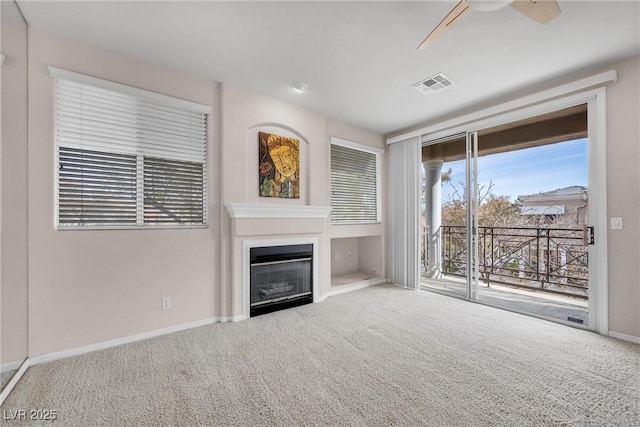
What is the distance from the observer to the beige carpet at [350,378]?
1631 mm

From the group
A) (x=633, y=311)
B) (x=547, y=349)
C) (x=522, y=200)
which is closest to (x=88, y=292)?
(x=547, y=349)

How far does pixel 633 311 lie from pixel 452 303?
1.67 m

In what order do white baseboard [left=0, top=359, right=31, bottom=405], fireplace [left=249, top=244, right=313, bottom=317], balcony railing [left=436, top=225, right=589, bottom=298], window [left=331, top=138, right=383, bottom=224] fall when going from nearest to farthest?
white baseboard [left=0, top=359, right=31, bottom=405]
fireplace [left=249, top=244, right=313, bottom=317]
balcony railing [left=436, top=225, right=589, bottom=298]
window [left=331, top=138, right=383, bottom=224]

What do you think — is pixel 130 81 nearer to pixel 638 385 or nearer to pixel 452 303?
pixel 452 303

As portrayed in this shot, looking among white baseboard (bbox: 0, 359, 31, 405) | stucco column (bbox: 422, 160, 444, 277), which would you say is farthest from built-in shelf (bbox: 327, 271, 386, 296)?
white baseboard (bbox: 0, 359, 31, 405)

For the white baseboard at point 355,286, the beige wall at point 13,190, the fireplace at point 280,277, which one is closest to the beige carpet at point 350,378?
the beige wall at point 13,190

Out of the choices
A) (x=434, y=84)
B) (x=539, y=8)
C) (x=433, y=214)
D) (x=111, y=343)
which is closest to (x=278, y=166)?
(x=434, y=84)

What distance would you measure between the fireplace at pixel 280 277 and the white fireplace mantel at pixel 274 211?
424mm

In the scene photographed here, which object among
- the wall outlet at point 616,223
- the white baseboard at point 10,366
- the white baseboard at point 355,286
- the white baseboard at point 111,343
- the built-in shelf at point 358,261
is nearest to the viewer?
the white baseboard at point 10,366

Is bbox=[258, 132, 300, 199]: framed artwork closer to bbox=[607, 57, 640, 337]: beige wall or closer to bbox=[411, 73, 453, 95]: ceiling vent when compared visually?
bbox=[411, 73, 453, 95]: ceiling vent

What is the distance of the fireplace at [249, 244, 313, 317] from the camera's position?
335 cm

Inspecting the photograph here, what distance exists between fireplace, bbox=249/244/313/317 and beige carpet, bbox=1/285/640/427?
1.56ft

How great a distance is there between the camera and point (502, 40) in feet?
7.63

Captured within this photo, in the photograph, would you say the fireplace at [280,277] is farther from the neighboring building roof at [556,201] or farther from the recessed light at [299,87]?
the neighboring building roof at [556,201]
